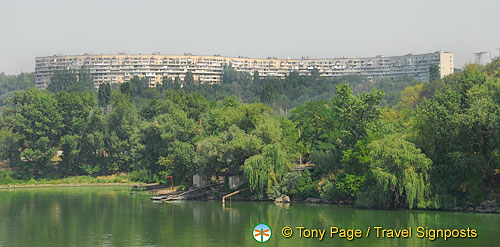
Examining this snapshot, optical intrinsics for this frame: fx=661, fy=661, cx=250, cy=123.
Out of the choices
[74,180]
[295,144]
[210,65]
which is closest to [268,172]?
[295,144]

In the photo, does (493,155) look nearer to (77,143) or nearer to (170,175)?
(170,175)

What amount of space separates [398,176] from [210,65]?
139725 millimetres

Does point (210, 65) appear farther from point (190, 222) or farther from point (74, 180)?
point (190, 222)

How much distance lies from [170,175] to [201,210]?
17796mm

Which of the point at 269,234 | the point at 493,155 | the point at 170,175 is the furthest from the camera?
the point at 170,175

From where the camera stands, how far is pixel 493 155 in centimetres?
4188

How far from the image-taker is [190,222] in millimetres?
41062

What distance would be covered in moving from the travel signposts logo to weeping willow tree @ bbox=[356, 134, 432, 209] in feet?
31.7

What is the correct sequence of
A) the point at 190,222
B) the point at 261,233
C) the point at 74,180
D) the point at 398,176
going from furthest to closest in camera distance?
the point at 74,180, the point at 398,176, the point at 190,222, the point at 261,233

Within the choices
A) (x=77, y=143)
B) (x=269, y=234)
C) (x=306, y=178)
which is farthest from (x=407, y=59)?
(x=269, y=234)

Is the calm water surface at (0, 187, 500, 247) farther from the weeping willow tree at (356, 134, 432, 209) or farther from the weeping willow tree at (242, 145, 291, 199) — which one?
the weeping willow tree at (242, 145, 291, 199)

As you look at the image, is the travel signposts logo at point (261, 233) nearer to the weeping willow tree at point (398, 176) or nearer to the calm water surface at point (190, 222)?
the calm water surface at point (190, 222)

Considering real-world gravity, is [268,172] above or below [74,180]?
above

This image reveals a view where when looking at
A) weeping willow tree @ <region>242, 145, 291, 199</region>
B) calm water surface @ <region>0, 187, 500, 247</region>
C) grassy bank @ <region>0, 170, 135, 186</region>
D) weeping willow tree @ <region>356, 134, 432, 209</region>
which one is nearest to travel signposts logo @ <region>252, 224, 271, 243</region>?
calm water surface @ <region>0, 187, 500, 247</region>
